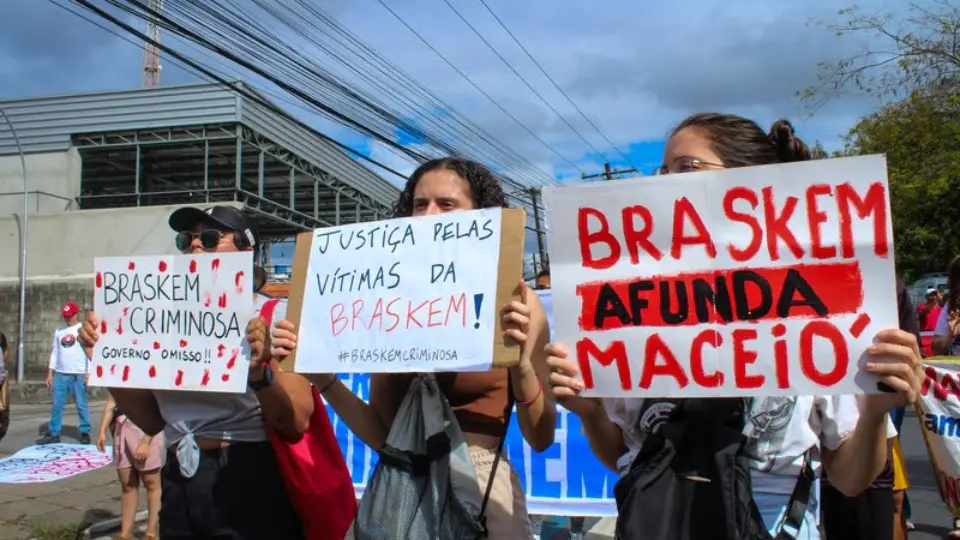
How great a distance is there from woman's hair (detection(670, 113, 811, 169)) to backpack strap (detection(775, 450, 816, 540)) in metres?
0.74

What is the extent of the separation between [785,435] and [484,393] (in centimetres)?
84

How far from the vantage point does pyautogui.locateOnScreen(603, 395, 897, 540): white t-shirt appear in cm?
165

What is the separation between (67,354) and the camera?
10.6 metres

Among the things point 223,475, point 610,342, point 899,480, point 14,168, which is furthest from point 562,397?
point 14,168

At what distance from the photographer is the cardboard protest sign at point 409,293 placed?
194 cm

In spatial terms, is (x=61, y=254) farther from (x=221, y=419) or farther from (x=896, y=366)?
(x=896, y=366)

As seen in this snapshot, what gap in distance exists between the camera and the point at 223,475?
231cm

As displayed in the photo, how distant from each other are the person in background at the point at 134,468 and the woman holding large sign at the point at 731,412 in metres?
4.47

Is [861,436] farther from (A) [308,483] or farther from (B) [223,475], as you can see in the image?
(B) [223,475]

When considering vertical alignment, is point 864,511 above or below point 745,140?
below

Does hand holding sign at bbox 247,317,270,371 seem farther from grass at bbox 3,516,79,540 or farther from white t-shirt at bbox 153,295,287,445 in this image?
grass at bbox 3,516,79,540

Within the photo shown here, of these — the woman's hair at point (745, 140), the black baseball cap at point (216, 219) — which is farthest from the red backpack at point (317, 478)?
the woman's hair at point (745, 140)

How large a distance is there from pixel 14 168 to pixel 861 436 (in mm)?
21620

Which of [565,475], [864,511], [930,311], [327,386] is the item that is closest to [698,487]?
[327,386]
